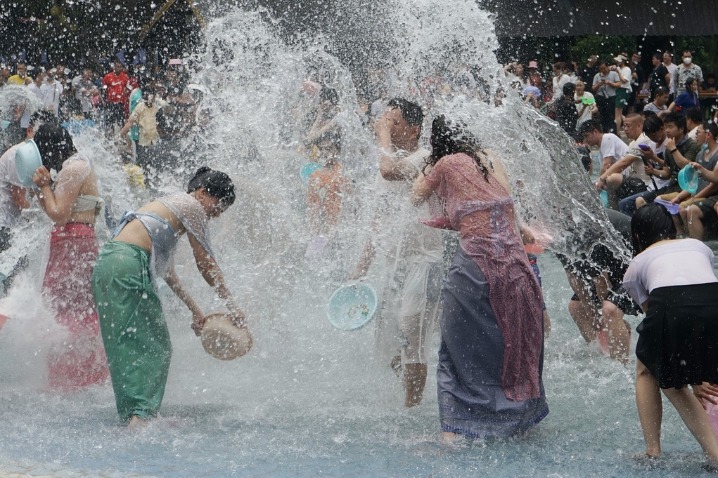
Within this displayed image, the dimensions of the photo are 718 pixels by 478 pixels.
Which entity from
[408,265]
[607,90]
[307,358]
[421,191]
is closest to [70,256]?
[307,358]

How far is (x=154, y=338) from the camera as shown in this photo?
19.5 feet

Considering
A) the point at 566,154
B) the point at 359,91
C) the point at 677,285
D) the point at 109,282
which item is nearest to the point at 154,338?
the point at 109,282

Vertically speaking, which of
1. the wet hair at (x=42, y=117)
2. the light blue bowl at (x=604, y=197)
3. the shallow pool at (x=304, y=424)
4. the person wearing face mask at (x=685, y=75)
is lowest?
the shallow pool at (x=304, y=424)

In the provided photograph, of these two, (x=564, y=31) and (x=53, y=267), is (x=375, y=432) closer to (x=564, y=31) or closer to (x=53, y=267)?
(x=53, y=267)

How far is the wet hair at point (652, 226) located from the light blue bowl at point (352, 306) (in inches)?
80.6

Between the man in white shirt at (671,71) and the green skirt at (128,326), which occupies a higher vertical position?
the man in white shirt at (671,71)

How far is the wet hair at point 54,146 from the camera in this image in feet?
22.4

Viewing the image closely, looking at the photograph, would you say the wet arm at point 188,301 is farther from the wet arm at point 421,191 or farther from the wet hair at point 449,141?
the wet hair at point 449,141

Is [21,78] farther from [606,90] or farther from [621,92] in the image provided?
[621,92]

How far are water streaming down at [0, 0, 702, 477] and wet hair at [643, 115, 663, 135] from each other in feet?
5.70

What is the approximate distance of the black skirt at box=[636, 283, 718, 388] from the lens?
4.85 m

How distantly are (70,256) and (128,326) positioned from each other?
1.35 meters

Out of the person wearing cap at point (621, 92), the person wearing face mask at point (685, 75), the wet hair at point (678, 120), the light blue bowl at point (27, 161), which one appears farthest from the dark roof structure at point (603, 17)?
the light blue bowl at point (27, 161)

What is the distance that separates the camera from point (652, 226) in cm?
514
